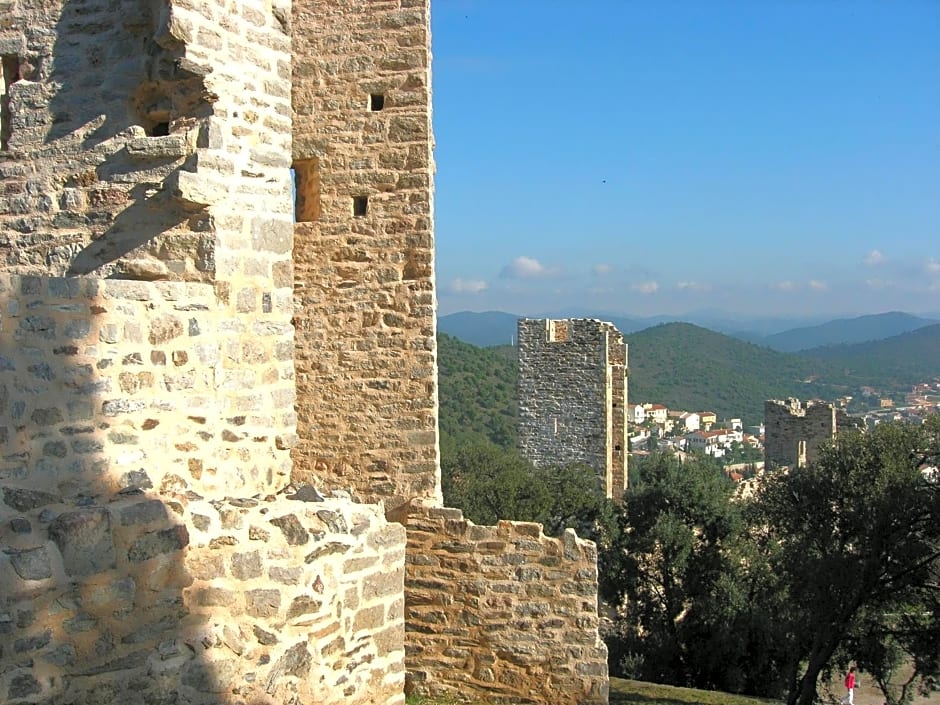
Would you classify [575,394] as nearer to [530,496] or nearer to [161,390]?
[530,496]

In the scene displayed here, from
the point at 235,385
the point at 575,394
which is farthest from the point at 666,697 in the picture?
the point at 575,394

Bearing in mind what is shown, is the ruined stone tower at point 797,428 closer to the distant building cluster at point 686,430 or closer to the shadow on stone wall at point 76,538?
the shadow on stone wall at point 76,538

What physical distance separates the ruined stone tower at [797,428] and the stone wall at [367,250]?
2404 centimetres

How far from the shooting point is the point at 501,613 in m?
6.89

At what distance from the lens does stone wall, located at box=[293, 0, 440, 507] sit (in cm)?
684

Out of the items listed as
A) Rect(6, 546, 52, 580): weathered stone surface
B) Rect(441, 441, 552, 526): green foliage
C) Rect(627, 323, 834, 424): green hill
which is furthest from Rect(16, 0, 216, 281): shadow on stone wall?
Rect(627, 323, 834, 424): green hill

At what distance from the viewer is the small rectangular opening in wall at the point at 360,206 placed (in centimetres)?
689

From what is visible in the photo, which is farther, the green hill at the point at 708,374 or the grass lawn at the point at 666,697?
the green hill at the point at 708,374

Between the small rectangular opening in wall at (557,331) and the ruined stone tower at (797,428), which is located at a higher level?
Result: the small rectangular opening in wall at (557,331)

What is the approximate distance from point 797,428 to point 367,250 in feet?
82.5

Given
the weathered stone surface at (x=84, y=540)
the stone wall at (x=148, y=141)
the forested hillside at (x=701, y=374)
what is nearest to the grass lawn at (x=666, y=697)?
the stone wall at (x=148, y=141)

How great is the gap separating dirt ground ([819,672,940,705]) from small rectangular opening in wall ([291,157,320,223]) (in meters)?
14.4

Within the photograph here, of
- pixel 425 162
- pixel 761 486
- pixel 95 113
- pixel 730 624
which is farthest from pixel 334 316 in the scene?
pixel 730 624

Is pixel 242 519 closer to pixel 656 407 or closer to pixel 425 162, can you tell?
pixel 425 162
